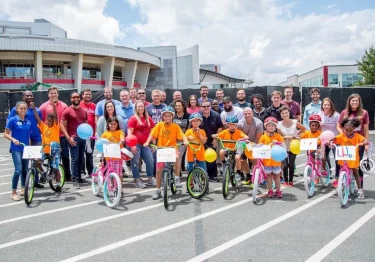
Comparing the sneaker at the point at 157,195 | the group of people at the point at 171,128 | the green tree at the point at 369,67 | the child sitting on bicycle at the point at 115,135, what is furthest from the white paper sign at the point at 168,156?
the green tree at the point at 369,67

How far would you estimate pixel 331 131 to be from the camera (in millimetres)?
6973

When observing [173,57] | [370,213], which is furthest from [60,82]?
[370,213]

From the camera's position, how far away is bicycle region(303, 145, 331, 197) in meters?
6.48

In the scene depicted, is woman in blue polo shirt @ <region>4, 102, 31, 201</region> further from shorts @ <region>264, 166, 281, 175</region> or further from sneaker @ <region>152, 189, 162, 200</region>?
shorts @ <region>264, 166, 281, 175</region>

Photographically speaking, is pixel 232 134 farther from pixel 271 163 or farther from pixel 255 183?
pixel 255 183

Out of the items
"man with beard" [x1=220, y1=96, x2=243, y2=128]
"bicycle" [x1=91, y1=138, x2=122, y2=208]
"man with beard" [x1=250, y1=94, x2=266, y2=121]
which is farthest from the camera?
"man with beard" [x1=250, y1=94, x2=266, y2=121]

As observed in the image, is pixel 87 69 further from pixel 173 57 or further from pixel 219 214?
pixel 219 214

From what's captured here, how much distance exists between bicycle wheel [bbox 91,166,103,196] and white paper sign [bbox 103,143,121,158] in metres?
0.47

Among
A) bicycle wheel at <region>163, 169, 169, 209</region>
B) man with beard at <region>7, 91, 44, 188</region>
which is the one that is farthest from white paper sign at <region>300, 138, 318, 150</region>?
man with beard at <region>7, 91, 44, 188</region>

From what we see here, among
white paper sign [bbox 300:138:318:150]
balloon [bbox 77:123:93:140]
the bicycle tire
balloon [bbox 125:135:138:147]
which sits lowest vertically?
the bicycle tire

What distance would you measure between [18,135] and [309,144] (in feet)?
18.3

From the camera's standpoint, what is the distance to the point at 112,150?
6.38 metres

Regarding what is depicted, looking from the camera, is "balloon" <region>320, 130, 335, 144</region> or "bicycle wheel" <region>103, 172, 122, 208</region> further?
"balloon" <region>320, 130, 335, 144</region>

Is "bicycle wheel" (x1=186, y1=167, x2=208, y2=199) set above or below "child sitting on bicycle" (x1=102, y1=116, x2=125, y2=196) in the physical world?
below
